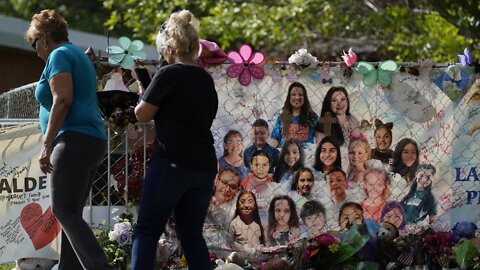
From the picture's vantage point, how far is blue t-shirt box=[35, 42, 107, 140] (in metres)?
5.20

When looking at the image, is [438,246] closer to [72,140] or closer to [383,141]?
[383,141]

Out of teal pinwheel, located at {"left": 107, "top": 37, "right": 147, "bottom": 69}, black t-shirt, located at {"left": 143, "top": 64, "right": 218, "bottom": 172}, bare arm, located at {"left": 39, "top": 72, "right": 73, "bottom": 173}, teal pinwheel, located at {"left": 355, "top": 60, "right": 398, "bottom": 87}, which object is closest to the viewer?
black t-shirt, located at {"left": 143, "top": 64, "right": 218, "bottom": 172}

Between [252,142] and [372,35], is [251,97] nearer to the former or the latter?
[252,142]

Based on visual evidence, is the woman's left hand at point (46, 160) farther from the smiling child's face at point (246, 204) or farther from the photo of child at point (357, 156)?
the photo of child at point (357, 156)

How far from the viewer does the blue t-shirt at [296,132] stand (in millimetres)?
6359

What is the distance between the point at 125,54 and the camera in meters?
6.24

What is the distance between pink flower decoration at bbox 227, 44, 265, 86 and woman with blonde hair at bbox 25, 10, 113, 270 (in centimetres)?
124

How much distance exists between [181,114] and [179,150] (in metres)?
0.19

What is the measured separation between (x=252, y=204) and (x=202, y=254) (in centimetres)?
132

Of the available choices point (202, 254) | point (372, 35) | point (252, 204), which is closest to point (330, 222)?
point (252, 204)

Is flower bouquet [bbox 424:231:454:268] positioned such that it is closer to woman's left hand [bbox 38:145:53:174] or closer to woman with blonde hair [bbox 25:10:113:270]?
woman with blonde hair [bbox 25:10:113:270]

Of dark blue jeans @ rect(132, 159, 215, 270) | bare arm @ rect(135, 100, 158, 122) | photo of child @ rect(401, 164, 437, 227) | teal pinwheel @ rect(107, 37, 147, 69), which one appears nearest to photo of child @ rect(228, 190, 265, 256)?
photo of child @ rect(401, 164, 437, 227)

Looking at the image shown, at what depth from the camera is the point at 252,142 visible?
250 inches

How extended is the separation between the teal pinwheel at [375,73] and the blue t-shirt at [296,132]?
41cm
